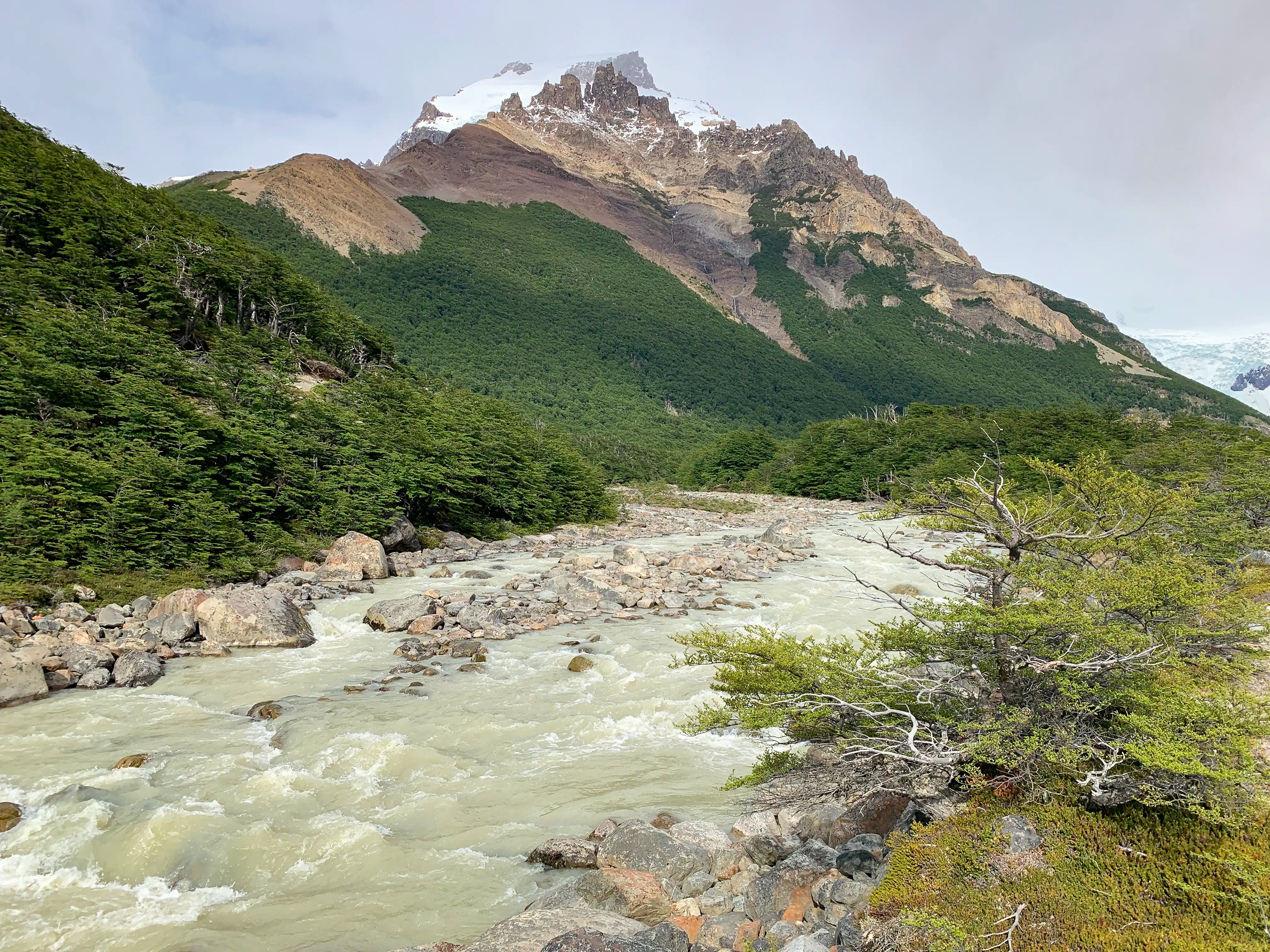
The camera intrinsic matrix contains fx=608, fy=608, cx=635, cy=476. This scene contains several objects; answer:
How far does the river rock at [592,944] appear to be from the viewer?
13.1 ft

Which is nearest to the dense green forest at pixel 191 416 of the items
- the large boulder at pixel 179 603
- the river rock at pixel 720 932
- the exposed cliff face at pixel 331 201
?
the large boulder at pixel 179 603

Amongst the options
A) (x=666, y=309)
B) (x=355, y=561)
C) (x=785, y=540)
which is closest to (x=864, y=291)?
(x=666, y=309)

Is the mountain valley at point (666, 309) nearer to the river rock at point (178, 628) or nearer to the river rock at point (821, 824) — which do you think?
the river rock at point (178, 628)

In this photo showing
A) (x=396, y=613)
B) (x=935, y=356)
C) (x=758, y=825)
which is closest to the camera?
(x=758, y=825)

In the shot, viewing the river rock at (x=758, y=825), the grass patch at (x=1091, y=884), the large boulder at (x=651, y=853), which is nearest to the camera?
the grass patch at (x=1091, y=884)

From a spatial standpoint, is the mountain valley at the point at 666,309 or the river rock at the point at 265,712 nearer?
the river rock at the point at 265,712

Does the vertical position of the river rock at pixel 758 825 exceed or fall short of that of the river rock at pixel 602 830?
it exceeds it

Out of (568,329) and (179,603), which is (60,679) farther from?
(568,329)

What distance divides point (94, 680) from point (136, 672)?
0.52m

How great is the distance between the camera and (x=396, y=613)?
14164 millimetres

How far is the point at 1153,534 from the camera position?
777cm

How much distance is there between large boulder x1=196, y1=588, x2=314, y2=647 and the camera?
40.2 feet

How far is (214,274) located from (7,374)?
18660 millimetres

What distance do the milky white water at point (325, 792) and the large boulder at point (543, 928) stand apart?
775 millimetres
